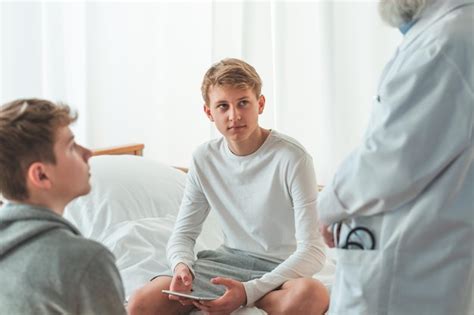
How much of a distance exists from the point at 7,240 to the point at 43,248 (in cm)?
7

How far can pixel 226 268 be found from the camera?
6.25 ft

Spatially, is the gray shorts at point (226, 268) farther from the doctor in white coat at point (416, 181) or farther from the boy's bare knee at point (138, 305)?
the doctor in white coat at point (416, 181)

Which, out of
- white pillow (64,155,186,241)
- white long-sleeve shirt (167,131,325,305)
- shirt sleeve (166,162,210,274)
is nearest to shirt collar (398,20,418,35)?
white long-sleeve shirt (167,131,325,305)

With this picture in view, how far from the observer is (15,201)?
4.06ft

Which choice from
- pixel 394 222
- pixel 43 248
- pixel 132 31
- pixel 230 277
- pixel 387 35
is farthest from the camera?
pixel 132 31

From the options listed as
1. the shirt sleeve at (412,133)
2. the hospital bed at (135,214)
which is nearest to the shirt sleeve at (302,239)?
the hospital bed at (135,214)

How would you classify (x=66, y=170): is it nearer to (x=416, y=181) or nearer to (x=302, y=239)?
(x=416, y=181)

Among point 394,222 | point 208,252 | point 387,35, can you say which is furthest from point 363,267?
point 387,35

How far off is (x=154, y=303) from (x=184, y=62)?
1404mm

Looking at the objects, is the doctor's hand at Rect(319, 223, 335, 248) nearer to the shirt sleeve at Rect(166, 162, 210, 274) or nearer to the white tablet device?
the white tablet device

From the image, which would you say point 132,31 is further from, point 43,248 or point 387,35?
point 43,248

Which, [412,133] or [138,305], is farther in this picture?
[138,305]

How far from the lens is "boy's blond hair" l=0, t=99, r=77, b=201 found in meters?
1.20

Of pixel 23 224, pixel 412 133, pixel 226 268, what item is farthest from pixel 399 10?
pixel 226 268
